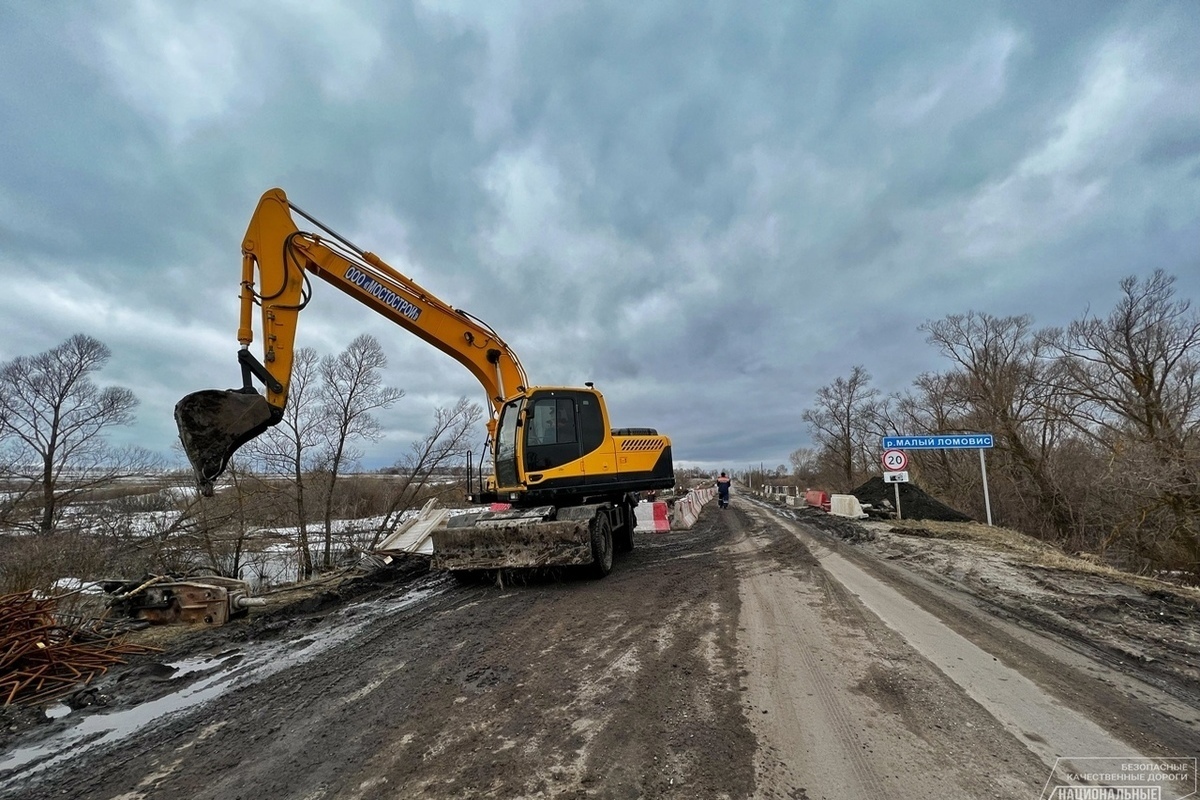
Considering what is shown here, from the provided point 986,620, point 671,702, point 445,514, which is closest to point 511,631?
point 671,702

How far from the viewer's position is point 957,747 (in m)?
2.87

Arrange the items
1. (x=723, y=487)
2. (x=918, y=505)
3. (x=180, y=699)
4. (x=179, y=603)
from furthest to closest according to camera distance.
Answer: (x=723, y=487) < (x=918, y=505) < (x=179, y=603) < (x=180, y=699)

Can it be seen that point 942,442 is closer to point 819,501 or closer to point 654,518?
point 654,518

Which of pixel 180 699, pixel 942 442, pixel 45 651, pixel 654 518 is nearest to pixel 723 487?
pixel 654 518

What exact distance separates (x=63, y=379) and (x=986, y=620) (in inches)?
1127

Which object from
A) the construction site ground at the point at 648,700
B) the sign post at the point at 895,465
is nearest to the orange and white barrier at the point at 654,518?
the sign post at the point at 895,465

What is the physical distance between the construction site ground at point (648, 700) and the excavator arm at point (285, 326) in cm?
243

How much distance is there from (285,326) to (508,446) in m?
3.81

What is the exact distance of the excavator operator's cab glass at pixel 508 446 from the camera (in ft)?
28.0

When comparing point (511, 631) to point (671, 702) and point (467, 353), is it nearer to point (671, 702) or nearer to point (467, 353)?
point (671, 702)

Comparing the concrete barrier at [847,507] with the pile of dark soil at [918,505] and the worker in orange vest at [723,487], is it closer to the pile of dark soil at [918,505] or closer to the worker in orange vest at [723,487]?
the pile of dark soil at [918,505]

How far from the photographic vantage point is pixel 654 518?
16.2 metres

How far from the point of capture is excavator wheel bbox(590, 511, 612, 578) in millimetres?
7887

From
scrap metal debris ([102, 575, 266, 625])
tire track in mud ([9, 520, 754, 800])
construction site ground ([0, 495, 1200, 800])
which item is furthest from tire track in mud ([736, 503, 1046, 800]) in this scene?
scrap metal debris ([102, 575, 266, 625])
